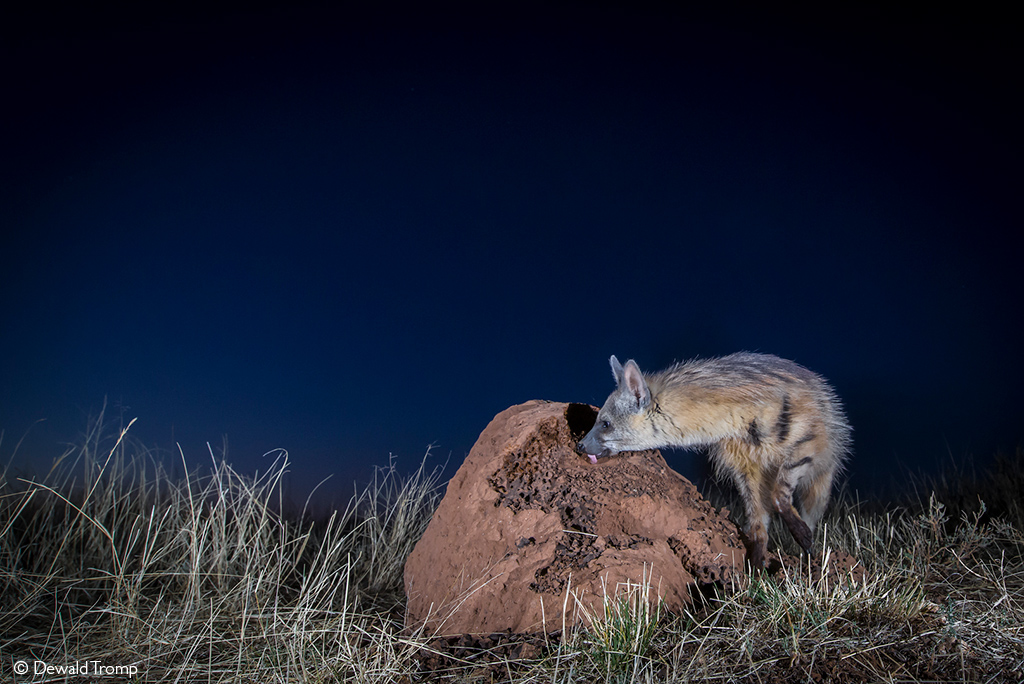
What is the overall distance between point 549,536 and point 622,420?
91 cm

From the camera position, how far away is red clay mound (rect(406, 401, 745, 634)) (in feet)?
8.43

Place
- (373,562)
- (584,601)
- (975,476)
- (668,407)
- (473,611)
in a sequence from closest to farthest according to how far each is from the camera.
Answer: (584,601) < (473,611) < (668,407) < (373,562) < (975,476)

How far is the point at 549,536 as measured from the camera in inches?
107

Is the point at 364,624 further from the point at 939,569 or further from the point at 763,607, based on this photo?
the point at 939,569

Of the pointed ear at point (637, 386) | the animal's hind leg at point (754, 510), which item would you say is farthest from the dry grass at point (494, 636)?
the pointed ear at point (637, 386)

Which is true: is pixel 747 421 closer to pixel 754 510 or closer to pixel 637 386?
pixel 754 510

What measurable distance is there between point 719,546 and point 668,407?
3.12 feet

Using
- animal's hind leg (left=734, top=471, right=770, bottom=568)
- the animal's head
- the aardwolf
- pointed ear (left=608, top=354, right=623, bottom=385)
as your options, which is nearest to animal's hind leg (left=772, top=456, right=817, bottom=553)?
the aardwolf

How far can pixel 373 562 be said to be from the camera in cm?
396

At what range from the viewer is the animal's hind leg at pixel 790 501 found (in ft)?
11.2

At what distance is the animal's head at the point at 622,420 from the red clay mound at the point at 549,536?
0.08m

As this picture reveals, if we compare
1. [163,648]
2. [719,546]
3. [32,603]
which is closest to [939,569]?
[719,546]

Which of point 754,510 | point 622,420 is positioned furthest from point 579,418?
point 754,510

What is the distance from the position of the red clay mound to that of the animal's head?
78mm
